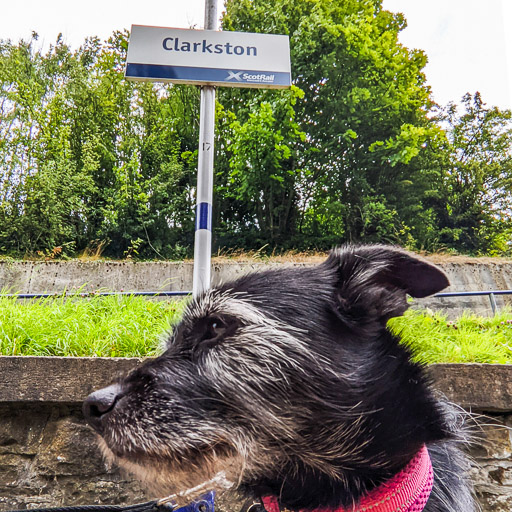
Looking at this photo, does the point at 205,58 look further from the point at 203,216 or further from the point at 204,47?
the point at 203,216

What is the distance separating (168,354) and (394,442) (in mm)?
861

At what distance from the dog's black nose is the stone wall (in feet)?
3.78

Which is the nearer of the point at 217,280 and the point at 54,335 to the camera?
the point at 217,280

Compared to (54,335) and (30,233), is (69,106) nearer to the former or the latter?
(30,233)

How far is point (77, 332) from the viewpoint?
3.09 meters

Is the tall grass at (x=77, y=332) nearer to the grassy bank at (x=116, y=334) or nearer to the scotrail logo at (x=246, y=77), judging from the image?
the grassy bank at (x=116, y=334)

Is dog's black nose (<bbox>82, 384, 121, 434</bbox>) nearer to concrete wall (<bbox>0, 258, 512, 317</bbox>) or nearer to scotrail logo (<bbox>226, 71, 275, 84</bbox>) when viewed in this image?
scotrail logo (<bbox>226, 71, 275, 84</bbox>)

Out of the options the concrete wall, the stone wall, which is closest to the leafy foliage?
the concrete wall

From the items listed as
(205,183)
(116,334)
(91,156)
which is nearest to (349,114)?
(91,156)

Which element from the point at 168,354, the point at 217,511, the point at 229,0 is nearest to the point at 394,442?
the point at 168,354

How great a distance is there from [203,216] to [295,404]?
2421 mm

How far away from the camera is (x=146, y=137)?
→ 17.8 m

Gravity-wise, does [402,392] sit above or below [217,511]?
above

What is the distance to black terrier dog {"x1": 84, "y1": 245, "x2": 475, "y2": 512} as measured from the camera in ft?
4.29
